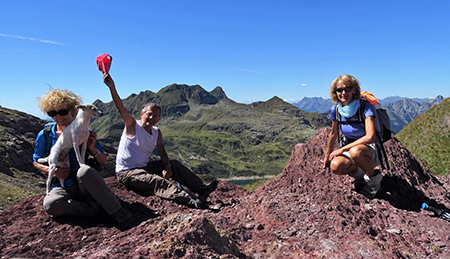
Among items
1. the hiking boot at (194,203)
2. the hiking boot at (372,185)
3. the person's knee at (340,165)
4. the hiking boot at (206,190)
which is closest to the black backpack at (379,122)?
the hiking boot at (372,185)

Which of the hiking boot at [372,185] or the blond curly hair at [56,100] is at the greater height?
→ the blond curly hair at [56,100]

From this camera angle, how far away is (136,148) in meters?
7.33

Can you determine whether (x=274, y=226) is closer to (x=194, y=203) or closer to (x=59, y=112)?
(x=194, y=203)

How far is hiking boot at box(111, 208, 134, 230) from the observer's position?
5.93m

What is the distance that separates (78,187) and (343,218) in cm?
545

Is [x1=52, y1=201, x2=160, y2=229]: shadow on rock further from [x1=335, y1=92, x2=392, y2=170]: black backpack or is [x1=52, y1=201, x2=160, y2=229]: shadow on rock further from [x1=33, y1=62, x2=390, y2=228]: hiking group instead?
[x1=335, y1=92, x2=392, y2=170]: black backpack

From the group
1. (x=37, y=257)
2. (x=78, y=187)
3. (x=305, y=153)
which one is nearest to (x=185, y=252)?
(x=37, y=257)

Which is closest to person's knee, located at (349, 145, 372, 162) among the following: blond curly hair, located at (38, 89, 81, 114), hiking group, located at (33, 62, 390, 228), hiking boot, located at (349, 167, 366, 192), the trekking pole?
hiking group, located at (33, 62, 390, 228)

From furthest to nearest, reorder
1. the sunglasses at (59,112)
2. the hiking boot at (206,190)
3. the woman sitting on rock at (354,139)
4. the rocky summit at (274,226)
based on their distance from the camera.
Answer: the hiking boot at (206,190)
the woman sitting on rock at (354,139)
the sunglasses at (59,112)
the rocky summit at (274,226)

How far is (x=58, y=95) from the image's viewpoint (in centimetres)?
603

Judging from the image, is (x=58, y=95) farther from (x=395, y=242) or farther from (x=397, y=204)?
(x=397, y=204)

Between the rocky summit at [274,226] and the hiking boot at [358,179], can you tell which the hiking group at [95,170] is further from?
the hiking boot at [358,179]

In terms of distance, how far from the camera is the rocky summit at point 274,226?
488 cm

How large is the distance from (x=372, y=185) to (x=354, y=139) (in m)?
1.11
